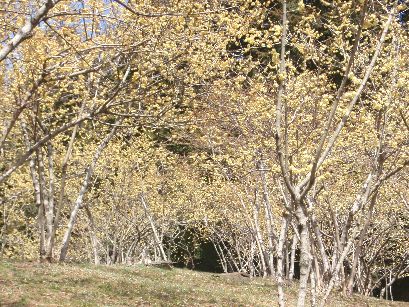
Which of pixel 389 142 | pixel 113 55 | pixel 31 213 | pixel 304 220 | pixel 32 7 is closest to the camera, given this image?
pixel 304 220

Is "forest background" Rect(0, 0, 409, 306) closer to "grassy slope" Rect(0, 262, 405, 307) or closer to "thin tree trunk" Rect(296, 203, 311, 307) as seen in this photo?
"thin tree trunk" Rect(296, 203, 311, 307)

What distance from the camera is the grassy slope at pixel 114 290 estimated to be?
10.3 metres

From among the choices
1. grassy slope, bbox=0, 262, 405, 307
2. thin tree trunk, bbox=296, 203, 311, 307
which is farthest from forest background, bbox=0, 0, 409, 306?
grassy slope, bbox=0, 262, 405, 307

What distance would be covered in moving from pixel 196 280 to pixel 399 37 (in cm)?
1079

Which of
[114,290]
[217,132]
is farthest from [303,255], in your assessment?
[217,132]

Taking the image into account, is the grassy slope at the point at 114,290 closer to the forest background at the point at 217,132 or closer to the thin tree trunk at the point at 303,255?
the forest background at the point at 217,132

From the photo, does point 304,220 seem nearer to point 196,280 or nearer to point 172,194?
point 196,280

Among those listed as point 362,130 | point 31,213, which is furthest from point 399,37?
point 31,213

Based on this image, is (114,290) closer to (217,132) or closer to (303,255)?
(217,132)

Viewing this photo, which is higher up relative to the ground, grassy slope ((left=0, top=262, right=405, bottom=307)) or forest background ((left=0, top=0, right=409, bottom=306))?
forest background ((left=0, top=0, right=409, bottom=306))

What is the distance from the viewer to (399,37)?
25.5 ft

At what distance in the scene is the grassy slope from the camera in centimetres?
1027

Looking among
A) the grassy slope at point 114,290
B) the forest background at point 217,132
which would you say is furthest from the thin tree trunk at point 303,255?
the grassy slope at point 114,290

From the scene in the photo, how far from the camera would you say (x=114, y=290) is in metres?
11.8
